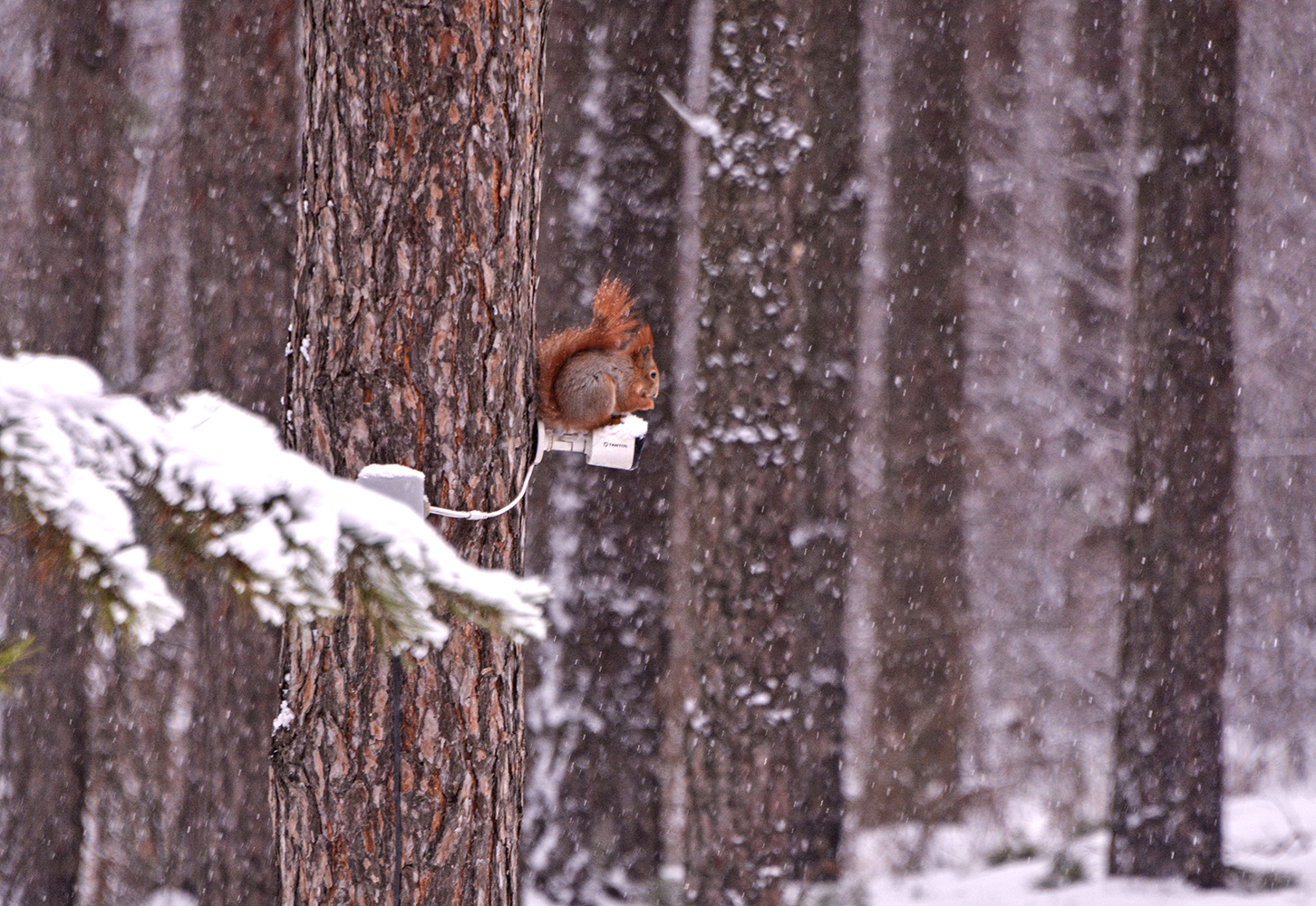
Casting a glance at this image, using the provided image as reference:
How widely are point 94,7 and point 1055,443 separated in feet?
35.6

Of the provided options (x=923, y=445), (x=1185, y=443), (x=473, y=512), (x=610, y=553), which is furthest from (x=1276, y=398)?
(x=473, y=512)

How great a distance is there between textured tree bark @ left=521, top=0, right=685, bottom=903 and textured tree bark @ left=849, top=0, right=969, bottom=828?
2.55m

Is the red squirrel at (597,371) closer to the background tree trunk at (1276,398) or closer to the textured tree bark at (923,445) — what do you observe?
the textured tree bark at (923,445)

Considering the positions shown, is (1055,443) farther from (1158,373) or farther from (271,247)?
(271,247)

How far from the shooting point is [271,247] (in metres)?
5.63

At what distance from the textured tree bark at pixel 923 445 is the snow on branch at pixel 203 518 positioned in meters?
7.30

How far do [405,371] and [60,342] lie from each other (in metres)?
4.82

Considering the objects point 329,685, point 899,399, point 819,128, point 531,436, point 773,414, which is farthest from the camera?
point 899,399

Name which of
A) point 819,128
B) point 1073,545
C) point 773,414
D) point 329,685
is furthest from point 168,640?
point 1073,545

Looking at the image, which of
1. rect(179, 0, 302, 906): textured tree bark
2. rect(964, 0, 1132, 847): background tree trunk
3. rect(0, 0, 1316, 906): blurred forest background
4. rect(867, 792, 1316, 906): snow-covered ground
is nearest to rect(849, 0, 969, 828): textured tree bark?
rect(0, 0, 1316, 906): blurred forest background

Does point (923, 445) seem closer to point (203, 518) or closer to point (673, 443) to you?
point (673, 443)

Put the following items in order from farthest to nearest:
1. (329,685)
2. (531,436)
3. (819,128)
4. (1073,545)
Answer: (1073,545), (819,128), (531,436), (329,685)

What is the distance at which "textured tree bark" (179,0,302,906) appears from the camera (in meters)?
5.52

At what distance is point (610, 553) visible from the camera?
20.9 ft
